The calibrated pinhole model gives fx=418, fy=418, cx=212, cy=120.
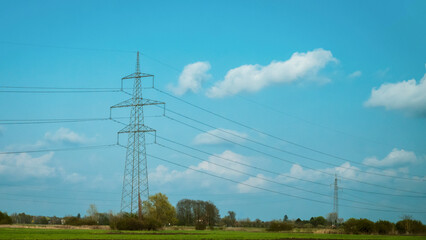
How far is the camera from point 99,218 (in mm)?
114938

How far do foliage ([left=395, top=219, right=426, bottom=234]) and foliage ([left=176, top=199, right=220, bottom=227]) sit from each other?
56.9m

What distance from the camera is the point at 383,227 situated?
7662cm

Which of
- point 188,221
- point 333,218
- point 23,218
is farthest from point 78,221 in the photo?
point 23,218

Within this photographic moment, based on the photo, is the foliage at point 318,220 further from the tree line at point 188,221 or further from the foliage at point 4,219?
the foliage at point 4,219

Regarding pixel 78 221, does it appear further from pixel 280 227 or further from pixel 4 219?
pixel 280 227

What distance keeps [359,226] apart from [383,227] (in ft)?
14.4

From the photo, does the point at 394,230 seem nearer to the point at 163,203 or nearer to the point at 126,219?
the point at 126,219

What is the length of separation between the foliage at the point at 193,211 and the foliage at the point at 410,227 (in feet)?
187

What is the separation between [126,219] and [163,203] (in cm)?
4412

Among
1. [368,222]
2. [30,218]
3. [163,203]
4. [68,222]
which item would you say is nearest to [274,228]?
[368,222]

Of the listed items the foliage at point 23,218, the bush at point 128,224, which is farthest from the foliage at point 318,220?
the bush at point 128,224

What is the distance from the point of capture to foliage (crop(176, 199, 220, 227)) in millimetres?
129875

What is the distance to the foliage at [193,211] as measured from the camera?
129875mm

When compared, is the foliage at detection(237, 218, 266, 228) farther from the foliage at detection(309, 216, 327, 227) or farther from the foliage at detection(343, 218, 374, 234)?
the foliage at detection(343, 218, 374, 234)
